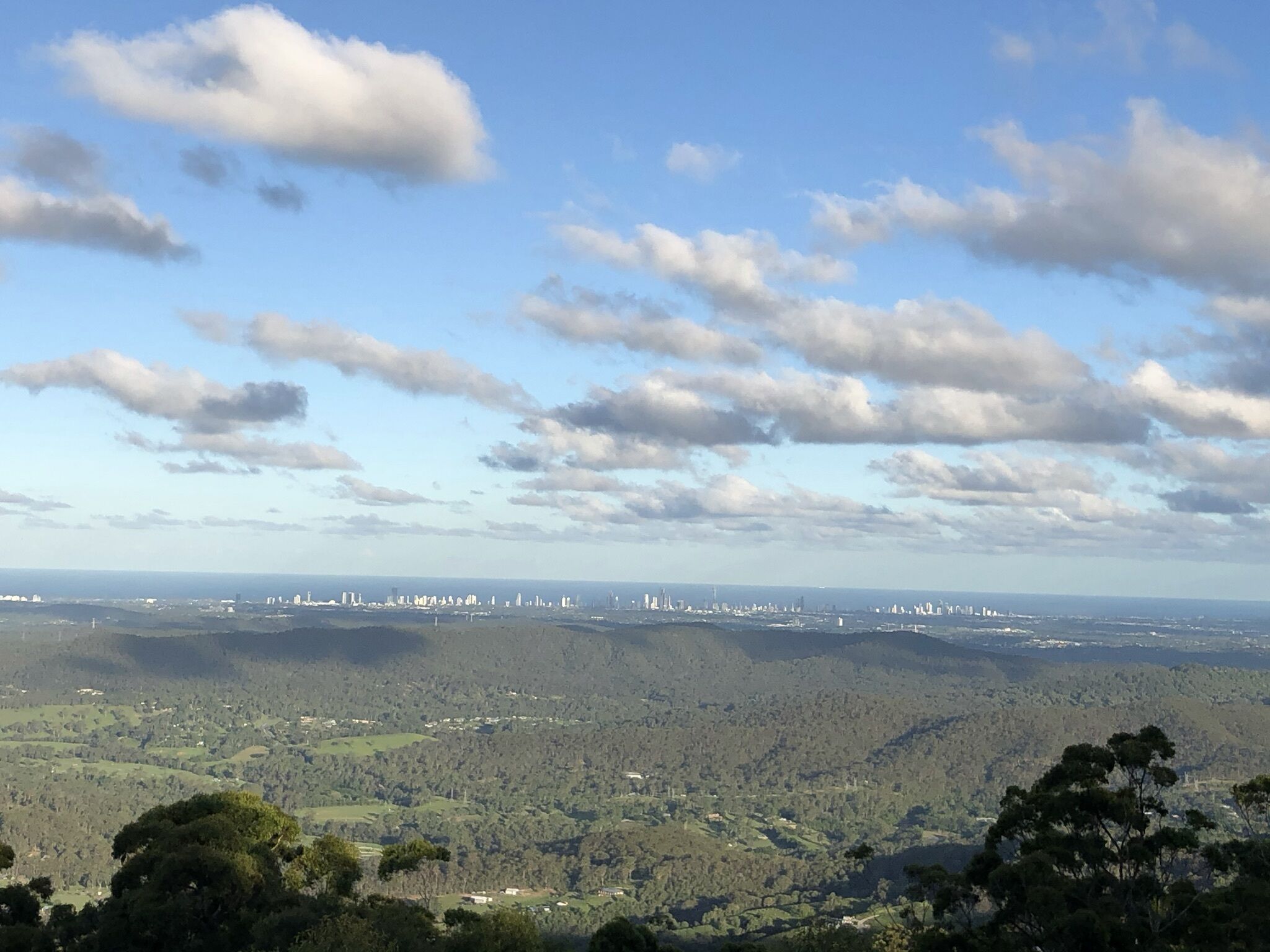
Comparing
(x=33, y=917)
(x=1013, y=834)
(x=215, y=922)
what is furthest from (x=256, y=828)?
(x=1013, y=834)

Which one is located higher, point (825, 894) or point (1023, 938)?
point (1023, 938)

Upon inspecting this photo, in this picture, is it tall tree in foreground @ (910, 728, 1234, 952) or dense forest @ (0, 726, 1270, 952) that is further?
dense forest @ (0, 726, 1270, 952)

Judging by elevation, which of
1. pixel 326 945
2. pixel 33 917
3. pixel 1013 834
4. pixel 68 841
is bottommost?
pixel 68 841

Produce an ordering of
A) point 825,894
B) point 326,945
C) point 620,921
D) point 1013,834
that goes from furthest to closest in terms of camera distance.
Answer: point 825,894, point 620,921, point 1013,834, point 326,945

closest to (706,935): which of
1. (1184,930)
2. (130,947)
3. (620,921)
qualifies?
(620,921)

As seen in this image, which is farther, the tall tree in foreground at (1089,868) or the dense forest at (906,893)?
the dense forest at (906,893)

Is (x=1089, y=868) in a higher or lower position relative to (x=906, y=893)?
higher

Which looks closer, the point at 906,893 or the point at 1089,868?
the point at 1089,868

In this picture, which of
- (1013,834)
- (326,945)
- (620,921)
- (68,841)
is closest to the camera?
(326,945)

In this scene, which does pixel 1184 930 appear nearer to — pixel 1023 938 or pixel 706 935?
pixel 1023 938

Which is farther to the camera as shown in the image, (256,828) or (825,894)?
(825,894)
